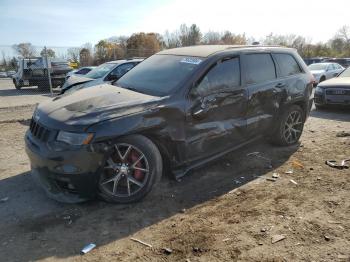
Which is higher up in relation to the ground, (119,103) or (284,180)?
(119,103)

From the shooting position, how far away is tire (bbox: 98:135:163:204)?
3969 mm

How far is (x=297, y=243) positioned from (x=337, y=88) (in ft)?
26.1

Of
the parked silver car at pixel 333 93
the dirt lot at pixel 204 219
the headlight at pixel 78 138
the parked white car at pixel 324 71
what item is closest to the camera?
the dirt lot at pixel 204 219

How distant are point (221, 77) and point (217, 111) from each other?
497 mm

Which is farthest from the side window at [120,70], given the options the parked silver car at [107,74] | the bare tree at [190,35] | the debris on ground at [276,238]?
the bare tree at [190,35]

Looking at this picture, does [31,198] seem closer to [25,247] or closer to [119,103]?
[25,247]

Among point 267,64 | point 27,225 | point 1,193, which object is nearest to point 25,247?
point 27,225

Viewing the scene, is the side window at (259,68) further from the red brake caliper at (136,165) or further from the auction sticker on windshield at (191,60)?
the red brake caliper at (136,165)

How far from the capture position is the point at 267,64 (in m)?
5.71

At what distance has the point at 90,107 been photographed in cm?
407

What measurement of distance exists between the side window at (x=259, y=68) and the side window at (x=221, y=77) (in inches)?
10.2

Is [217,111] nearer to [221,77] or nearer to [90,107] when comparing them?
[221,77]

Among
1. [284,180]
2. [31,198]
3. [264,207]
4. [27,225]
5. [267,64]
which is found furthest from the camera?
[267,64]

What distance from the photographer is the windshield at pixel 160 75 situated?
4.58m
